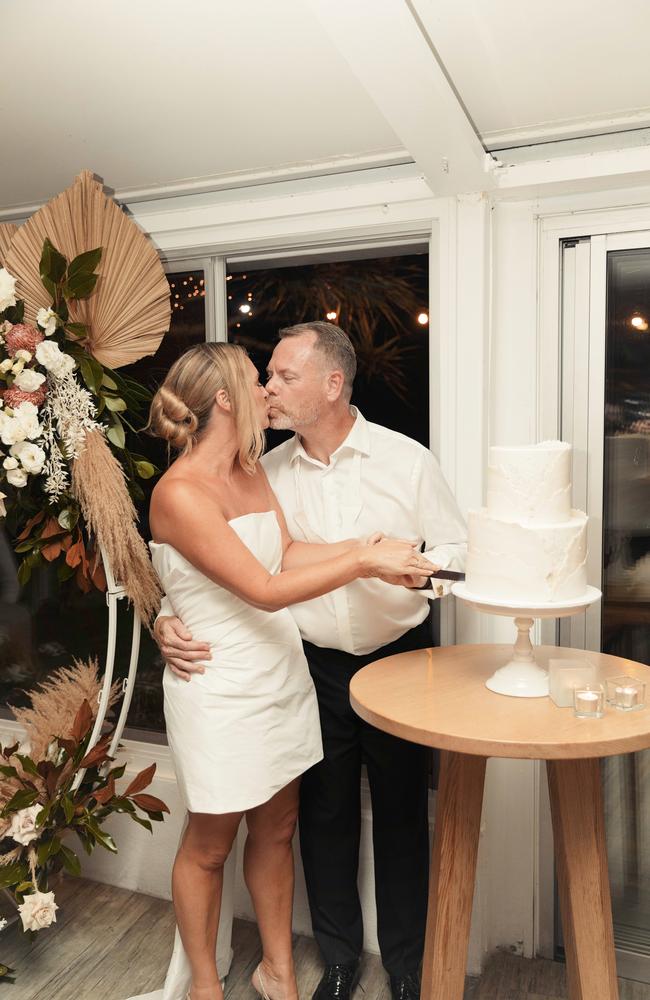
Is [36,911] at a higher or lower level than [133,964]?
higher

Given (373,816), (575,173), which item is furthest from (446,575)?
(575,173)

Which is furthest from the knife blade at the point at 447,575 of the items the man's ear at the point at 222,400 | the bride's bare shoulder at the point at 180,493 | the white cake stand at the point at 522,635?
the man's ear at the point at 222,400

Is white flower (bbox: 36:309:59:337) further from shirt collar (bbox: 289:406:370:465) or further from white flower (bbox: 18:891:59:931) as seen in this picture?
white flower (bbox: 18:891:59:931)

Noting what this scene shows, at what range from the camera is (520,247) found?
7.57 ft

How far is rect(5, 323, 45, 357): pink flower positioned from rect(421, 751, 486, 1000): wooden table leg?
1441mm

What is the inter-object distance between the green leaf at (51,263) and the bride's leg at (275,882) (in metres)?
1.49

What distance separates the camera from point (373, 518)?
7.28 ft

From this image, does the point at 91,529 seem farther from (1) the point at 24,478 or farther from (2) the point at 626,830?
(2) the point at 626,830

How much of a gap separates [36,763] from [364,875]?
1.01 meters

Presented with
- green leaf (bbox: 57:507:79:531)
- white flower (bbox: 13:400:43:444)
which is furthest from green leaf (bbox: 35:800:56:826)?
white flower (bbox: 13:400:43:444)

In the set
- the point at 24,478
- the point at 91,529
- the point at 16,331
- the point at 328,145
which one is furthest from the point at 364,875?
the point at 328,145

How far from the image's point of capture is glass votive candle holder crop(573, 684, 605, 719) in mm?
1616

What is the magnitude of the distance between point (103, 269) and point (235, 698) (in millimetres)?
1234

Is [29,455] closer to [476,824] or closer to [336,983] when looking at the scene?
[476,824]
